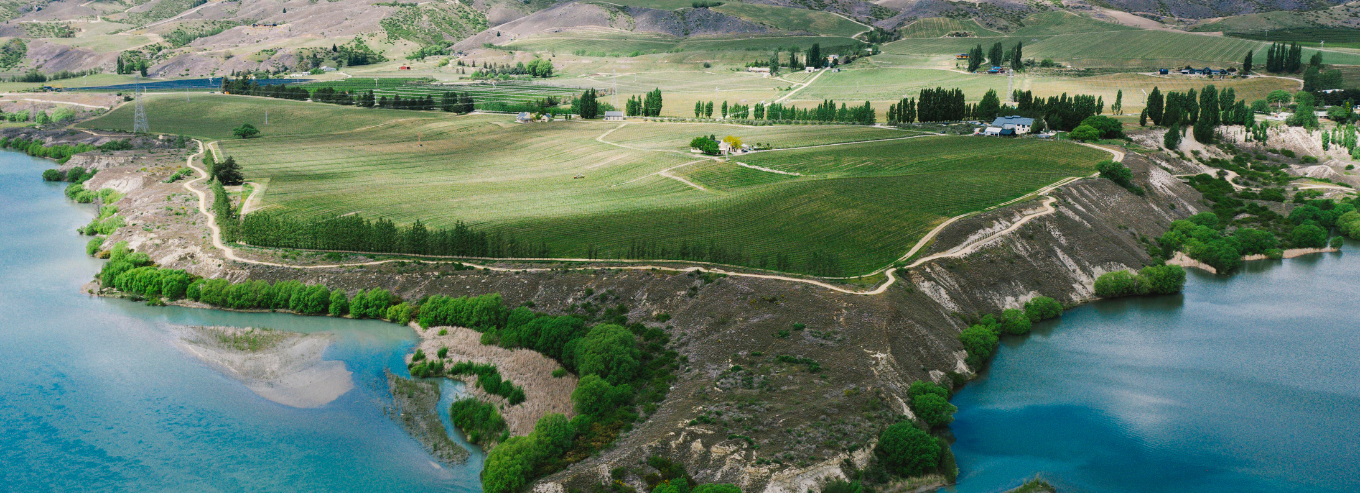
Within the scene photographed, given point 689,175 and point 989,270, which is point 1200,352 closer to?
point 989,270

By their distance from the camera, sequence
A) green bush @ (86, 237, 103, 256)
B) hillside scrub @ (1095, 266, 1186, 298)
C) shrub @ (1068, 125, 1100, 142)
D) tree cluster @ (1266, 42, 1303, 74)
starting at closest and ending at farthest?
1. hillside scrub @ (1095, 266, 1186, 298)
2. green bush @ (86, 237, 103, 256)
3. shrub @ (1068, 125, 1100, 142)
4. tree cluster @ (1266, 42, 1303, 74)

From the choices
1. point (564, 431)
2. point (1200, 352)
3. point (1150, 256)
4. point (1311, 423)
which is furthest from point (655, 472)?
point (1150, 256)

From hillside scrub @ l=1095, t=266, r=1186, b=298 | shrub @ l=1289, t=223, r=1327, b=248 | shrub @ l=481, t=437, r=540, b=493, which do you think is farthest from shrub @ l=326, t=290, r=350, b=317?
shrub @ l=1289, t=223, r=1327, b=248

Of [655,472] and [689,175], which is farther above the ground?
[689,175]

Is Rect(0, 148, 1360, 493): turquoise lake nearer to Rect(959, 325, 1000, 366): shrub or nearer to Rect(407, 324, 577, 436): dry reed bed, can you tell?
Rect(959, 325, 1000, 366): shrub

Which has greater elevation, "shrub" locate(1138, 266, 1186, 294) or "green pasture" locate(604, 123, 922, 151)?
"green pasture" locate(604, 123, 922, 151)

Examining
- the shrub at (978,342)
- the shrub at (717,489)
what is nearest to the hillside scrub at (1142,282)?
the shrub at (978,342)
